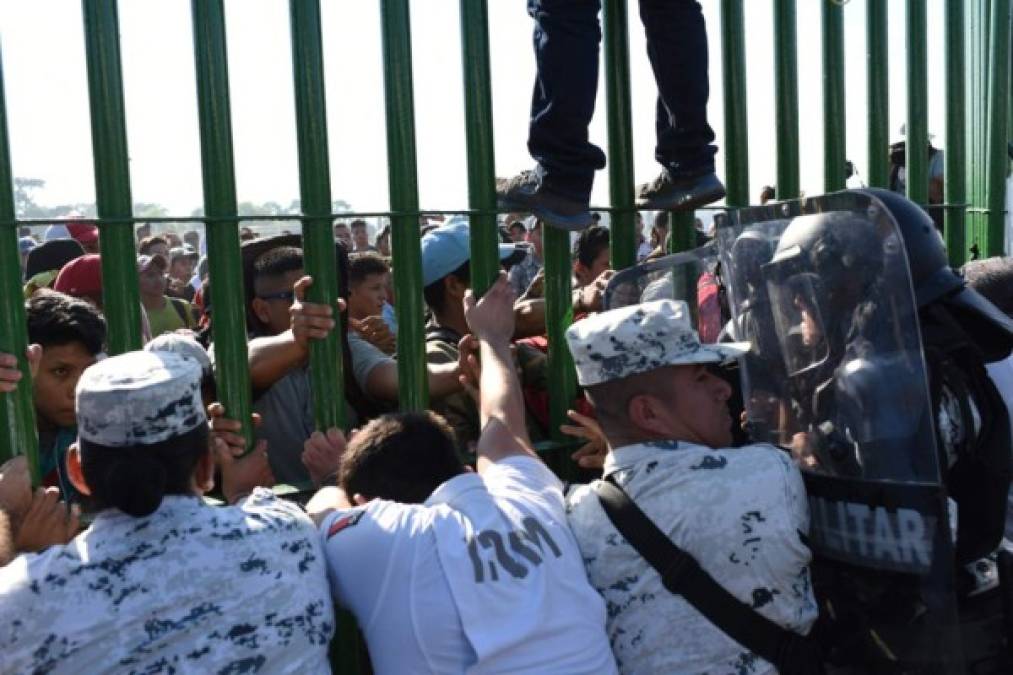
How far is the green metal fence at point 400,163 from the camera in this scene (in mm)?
2729

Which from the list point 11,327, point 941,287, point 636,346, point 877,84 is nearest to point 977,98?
point 877,84

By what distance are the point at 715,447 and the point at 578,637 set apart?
55 centimetres

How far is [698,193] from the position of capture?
3471 mm

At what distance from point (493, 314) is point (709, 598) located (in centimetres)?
110

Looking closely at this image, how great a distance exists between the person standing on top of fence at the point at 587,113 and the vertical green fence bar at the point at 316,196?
58cm

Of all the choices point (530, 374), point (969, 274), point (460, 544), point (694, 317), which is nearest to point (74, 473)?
point (460, 544)

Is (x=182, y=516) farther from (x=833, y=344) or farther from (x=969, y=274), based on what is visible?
(x=969, y=274)

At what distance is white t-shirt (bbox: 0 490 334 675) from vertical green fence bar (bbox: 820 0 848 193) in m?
2.69

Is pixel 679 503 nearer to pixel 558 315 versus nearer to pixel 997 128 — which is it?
pixel 558 315

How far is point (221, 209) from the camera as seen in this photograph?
2908 millimetres

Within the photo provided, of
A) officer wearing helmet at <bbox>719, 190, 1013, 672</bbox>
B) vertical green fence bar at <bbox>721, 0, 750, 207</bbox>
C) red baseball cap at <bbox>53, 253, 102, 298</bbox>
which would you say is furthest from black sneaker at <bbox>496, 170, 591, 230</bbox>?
red baseball cap at <bbox>53, 253, 102, 298</bbox>

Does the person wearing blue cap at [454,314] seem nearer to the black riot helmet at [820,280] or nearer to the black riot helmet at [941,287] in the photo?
the black riot helmet at [820,280]

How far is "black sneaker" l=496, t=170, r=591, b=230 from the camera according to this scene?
3.28 meters

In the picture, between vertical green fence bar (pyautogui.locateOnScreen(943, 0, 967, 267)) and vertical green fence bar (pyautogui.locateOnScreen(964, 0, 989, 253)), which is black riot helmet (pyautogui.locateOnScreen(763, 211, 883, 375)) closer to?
vertical green fence bar (pyautogui.locateOnScreen(943, 0, 967, 267))
